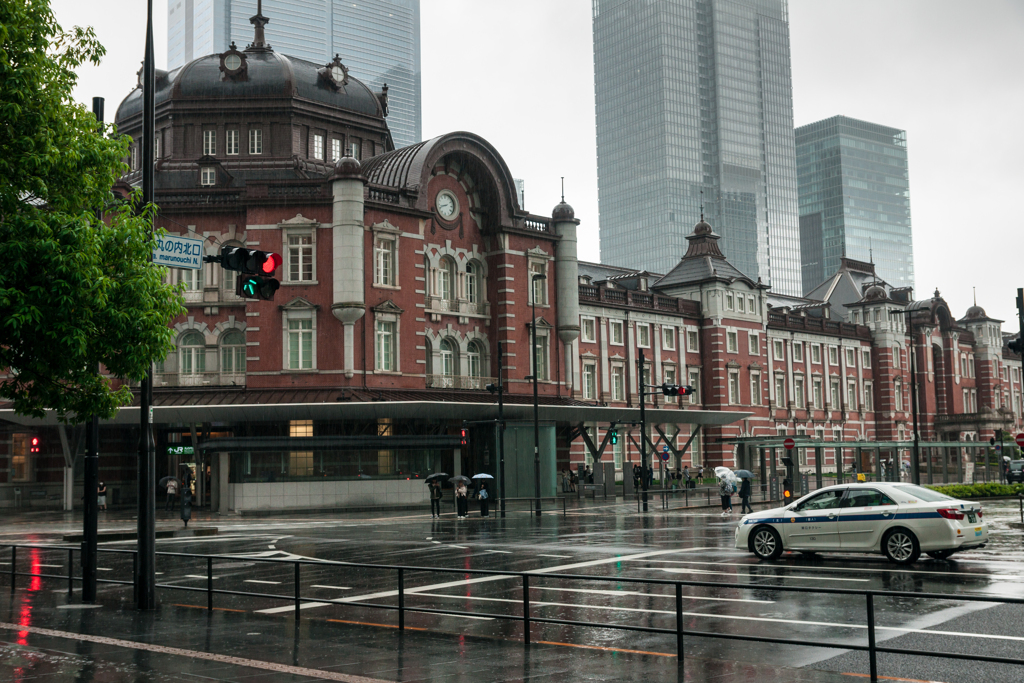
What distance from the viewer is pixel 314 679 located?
390 inches

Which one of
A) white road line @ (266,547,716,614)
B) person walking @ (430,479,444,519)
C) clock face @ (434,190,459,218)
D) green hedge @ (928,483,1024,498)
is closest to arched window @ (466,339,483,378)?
clock face @ (434,190,459,218)

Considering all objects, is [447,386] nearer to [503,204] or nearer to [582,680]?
[503,204]

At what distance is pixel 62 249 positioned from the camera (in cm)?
1365

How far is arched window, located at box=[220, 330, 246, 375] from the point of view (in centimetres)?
4994

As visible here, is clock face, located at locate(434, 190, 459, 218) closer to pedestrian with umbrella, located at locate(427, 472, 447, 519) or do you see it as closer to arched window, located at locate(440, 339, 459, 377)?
arched window, located at locate(440, 339, 459, 377)

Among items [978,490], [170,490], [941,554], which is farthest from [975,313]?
[941,554]

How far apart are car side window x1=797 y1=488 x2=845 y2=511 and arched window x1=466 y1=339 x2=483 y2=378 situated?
34.9 metres

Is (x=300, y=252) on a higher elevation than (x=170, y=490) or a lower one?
higher

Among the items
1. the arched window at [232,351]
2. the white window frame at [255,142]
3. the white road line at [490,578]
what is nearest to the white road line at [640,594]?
the white road line at [490,578]

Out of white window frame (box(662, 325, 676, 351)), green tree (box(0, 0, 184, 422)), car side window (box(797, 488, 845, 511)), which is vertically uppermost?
white window frame (box(662, 325, 676, 351))

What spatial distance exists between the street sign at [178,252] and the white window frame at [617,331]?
5430cm

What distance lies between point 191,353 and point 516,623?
40.2m

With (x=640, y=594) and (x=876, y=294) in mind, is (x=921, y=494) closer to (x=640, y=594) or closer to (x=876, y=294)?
(x=640, y=594)

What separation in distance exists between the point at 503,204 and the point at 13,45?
4241 cm
